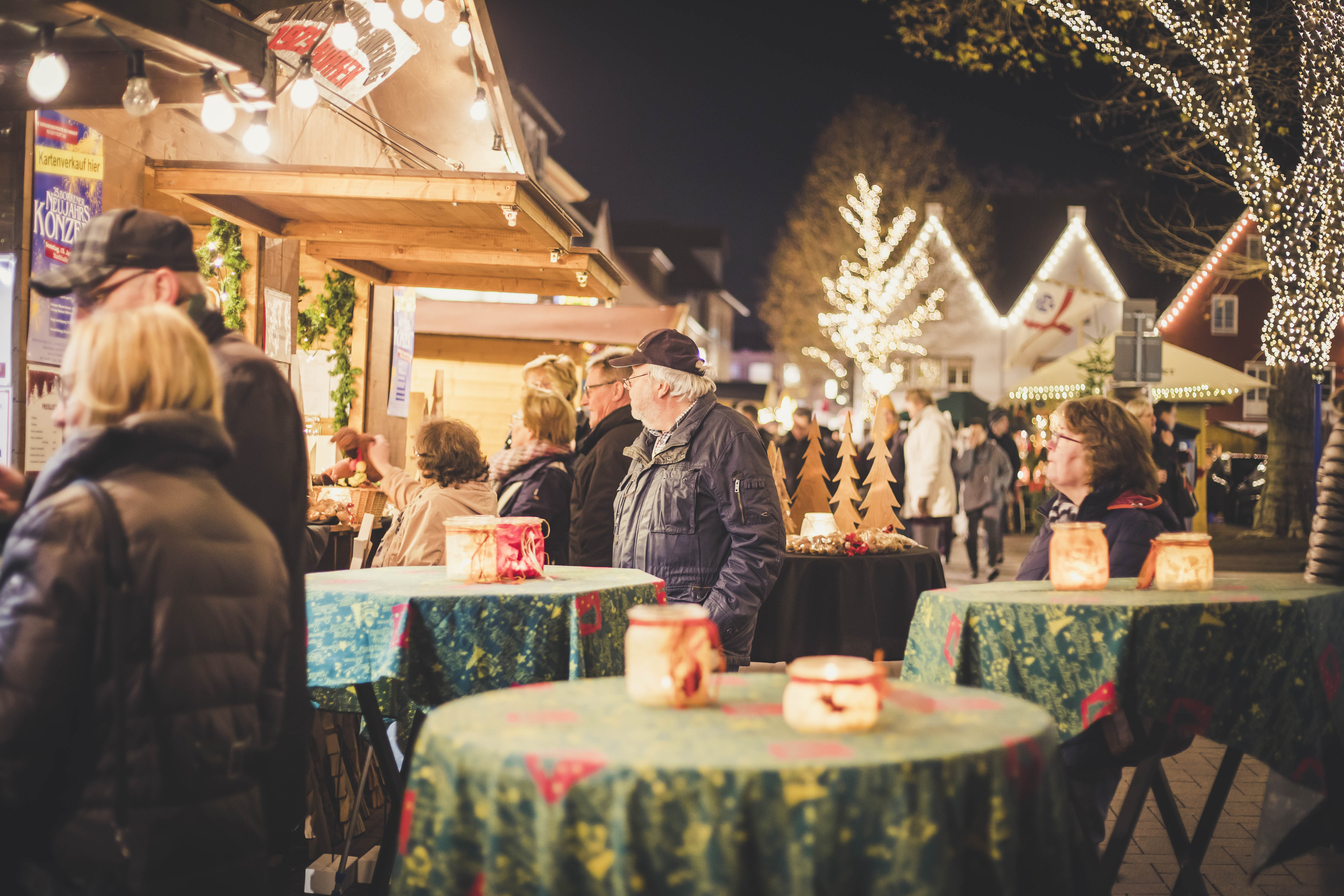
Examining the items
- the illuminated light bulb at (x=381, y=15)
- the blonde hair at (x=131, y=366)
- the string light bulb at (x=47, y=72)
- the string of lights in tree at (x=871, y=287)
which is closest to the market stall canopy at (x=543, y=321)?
the illuminated light bulb at (x=381, y=15)

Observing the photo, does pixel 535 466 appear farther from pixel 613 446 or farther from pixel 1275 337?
pixel 1275 337

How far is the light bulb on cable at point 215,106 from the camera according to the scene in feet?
17.0

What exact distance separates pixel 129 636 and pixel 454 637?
1.61m

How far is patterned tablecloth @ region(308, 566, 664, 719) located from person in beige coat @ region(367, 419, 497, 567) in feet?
4.15

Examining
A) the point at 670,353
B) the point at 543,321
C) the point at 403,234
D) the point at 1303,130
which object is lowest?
the point at 670,353

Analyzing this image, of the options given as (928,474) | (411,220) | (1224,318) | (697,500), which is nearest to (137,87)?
(697,500)

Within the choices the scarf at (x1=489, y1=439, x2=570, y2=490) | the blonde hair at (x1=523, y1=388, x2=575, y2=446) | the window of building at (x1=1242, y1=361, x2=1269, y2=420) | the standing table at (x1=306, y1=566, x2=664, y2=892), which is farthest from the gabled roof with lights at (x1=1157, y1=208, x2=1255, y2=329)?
the standing table at (x1=306, y1=566, x2=664, y2=892)

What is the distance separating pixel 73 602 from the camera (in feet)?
7.67

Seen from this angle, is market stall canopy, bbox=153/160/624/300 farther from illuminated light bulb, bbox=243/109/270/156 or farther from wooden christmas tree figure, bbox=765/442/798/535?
wooden christmas tree figure, bbox=765/442/798/535

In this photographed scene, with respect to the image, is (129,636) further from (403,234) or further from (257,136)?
(403,234)

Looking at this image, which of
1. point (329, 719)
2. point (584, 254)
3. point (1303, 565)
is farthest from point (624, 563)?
point (1303, 565)

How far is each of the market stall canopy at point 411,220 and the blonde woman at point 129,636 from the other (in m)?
5.11

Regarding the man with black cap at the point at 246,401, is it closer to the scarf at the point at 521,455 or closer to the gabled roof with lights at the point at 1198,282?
the scarf at the point at 521,455

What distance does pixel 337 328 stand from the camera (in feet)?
36.9
